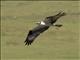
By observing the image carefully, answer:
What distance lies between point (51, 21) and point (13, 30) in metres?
8.17

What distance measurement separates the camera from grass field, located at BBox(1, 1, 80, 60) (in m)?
11.3

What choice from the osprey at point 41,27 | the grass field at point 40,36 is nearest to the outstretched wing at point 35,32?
the osprey at point 41,27

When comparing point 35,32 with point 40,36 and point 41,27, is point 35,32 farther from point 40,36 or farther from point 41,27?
point 40,36

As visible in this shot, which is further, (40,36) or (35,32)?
(40,36)

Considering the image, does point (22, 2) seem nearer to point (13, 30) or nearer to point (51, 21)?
point (13, 30)

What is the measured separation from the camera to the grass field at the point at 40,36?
1130 cm

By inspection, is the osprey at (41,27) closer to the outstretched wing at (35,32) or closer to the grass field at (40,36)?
the outstretched wing at (35,32)

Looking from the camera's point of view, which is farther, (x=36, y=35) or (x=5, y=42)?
(x=5, y=42)

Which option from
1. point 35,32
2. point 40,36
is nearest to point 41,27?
point 35,32

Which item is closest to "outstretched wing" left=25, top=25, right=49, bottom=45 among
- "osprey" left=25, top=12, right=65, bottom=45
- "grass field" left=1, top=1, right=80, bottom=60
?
"osprey" left=25, top=12, right=65, bottom=45

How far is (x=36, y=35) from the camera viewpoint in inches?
227

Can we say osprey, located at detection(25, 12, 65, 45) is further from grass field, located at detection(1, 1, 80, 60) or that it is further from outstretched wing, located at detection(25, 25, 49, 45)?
grass field, located at detection(1, 1, 80, 60)

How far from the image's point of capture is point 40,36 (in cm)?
1173

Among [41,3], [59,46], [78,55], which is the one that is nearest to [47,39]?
[59,46]
